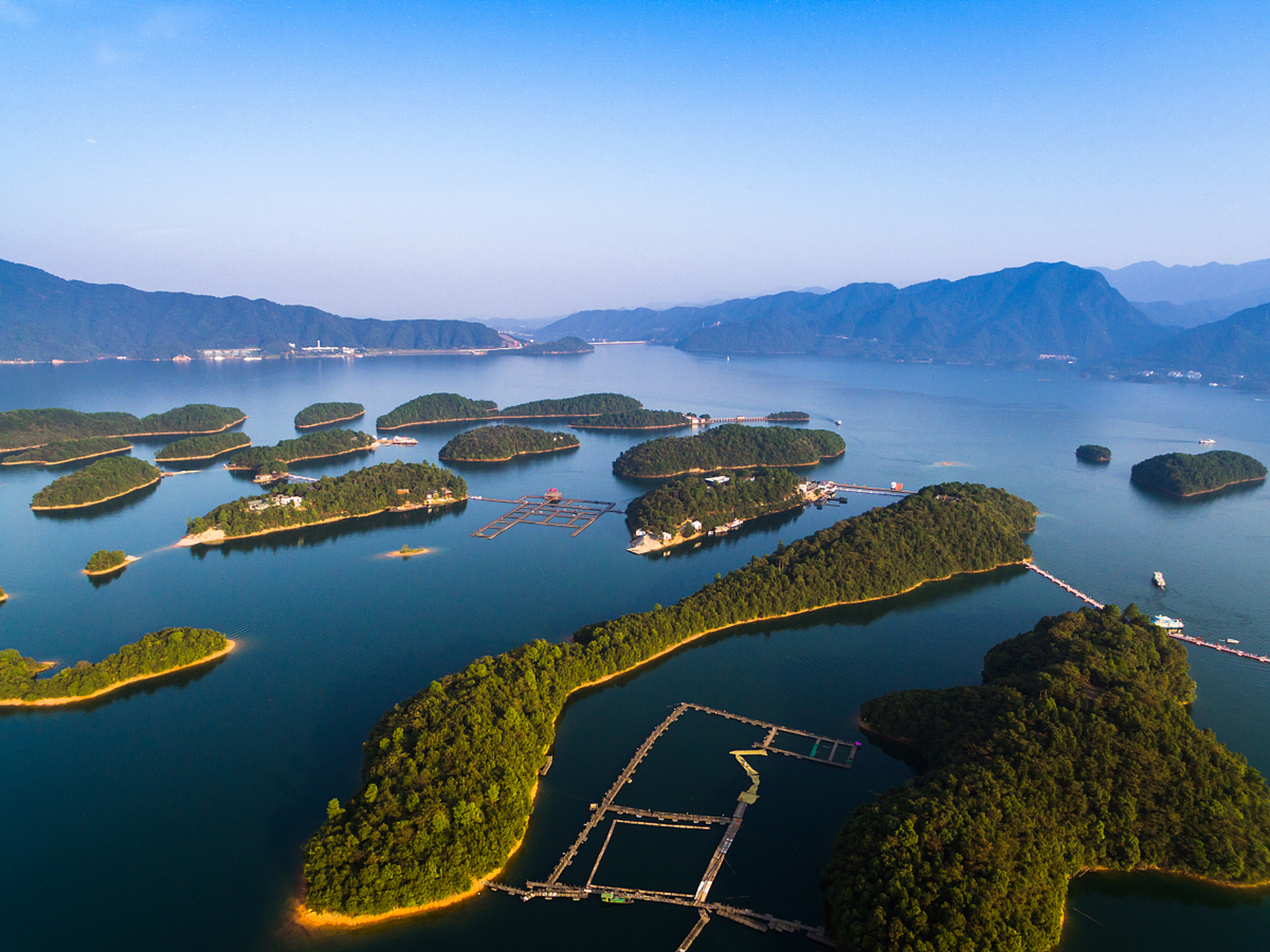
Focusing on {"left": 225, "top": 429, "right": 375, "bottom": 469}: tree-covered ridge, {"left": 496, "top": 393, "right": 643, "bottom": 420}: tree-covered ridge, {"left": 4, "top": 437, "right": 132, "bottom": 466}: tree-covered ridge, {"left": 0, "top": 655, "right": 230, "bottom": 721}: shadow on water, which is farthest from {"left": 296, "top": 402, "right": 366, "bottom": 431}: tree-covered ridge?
{"left": 0, "top": 655, "right": 230, "bottom": 721}: shadow on water

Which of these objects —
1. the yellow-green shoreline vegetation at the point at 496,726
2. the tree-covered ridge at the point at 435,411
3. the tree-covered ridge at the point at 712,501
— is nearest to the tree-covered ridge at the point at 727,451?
the tree-covered ridge at the point at 712,501

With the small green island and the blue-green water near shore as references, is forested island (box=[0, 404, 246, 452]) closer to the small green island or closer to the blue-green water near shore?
the blue-green water near shore

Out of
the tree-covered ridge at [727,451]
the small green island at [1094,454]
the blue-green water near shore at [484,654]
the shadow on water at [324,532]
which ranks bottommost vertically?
the blue-green water near shore at [484,654]

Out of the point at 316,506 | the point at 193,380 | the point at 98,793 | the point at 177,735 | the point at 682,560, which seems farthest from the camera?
the point at 193,380

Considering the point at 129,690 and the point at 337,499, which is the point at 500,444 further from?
the point at 129,690

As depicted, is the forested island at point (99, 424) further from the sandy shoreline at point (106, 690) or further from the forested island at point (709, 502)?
the forested island at point (709, 502)

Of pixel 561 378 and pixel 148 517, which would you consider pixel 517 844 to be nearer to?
pixel 148 517

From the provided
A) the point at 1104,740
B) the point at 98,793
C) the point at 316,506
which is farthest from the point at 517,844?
the point at 316,506
